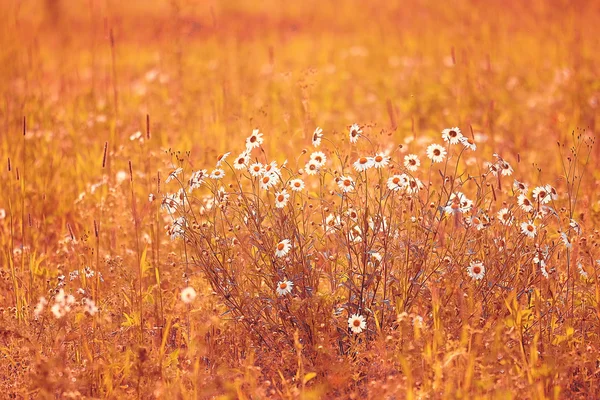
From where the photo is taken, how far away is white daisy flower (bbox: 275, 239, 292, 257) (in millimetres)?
2168

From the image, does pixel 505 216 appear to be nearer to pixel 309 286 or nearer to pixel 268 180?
pixel 309 286

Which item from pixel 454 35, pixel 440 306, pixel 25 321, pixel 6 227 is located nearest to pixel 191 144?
pixel 6 227

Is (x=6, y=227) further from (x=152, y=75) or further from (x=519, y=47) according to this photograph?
(x=519, y=47)

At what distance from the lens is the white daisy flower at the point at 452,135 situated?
225 centimetres

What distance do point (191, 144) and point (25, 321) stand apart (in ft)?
6.53

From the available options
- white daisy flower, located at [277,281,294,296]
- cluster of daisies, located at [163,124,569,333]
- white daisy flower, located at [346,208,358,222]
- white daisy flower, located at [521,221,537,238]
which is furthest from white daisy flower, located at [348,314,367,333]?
white daisy flower, located at [521,221,537,238]

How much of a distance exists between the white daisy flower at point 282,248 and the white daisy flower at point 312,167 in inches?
9.2

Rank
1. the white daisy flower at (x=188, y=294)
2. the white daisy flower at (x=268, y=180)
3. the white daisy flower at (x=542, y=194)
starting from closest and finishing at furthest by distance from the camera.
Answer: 1. the white daisy flower at (x=188, y=294)
2. the white daisy flower at (x=268, y=180)
3. the white daisy flower at (x=542, y=194)

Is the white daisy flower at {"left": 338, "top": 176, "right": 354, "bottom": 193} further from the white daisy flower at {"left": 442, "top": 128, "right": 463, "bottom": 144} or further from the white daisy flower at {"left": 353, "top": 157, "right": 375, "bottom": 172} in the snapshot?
the white daisy flower at {"left": 442, "top": 128, "right": 463, "bottom": 144}

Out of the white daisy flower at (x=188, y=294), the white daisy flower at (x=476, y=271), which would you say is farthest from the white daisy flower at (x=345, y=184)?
the white daisy flower at (x=188, y=294)

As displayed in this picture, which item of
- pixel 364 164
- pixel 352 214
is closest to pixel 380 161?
pixel 364 164

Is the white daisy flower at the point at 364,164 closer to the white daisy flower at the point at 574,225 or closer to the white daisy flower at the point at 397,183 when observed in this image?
the white daisy flower at the point at 397,183

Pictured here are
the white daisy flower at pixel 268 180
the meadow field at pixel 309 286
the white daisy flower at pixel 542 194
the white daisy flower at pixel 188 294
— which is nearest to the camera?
the white daisy flower at pixel 188 294

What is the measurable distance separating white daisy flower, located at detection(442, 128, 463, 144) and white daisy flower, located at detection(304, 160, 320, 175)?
1.35 feet
